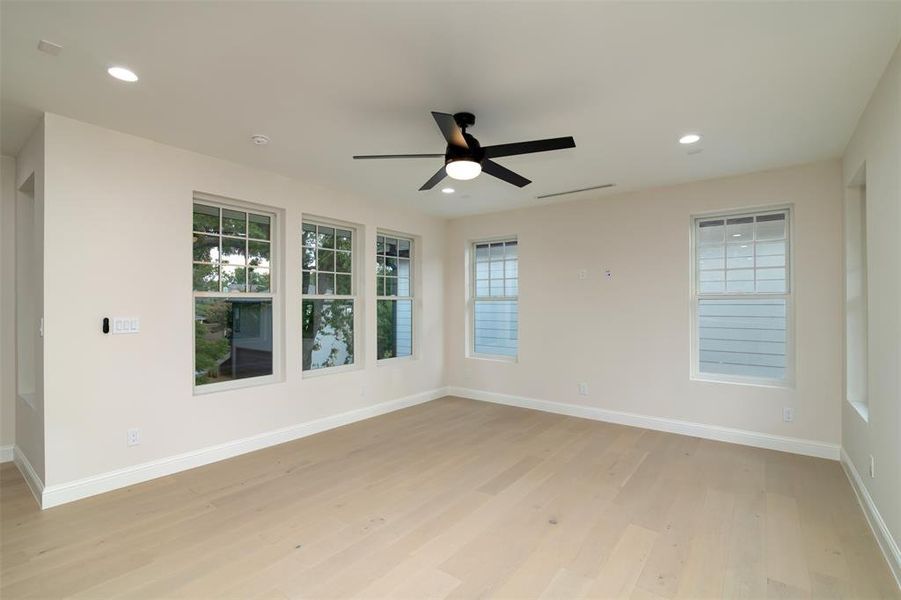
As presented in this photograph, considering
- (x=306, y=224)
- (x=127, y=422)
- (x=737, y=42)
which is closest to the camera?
(x=737, y=42)

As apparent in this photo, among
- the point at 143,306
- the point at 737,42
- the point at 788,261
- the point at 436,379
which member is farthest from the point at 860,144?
the point at 143,306

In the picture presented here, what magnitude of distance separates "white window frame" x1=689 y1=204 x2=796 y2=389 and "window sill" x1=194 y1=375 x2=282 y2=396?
14.3ft

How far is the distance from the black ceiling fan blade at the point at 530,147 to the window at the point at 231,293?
2.62 metres

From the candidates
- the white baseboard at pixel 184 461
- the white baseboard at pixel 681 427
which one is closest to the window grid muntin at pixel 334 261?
the white baseboard at pixel 184 461

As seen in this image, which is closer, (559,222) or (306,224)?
(306,224)

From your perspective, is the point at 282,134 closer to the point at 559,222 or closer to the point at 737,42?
the point at 737,42

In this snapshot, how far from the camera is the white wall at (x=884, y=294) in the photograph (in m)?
2.16

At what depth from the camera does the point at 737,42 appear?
2.10m

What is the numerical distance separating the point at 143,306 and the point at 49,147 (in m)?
Answer: 1.21

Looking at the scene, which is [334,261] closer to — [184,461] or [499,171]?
[184,461]

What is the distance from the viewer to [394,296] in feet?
18.9

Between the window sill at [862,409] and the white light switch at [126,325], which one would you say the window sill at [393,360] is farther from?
the window sill at [862,409]

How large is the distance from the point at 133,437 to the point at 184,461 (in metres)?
0.45

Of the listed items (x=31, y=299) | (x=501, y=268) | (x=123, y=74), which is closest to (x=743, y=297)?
(x=501, y=268)
